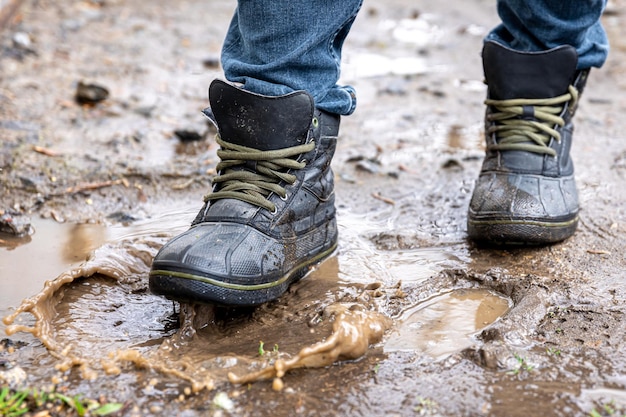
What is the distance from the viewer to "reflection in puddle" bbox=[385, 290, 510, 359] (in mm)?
1779

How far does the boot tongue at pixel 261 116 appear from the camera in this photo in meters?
1.94

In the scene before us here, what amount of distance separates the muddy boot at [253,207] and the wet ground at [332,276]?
123mm

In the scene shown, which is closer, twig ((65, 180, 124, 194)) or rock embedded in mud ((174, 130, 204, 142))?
twig ((65, 180, 124, 194))

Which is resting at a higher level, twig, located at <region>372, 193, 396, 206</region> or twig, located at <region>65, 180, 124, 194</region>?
twig, located at <region>372, 193, 396, 206</region>

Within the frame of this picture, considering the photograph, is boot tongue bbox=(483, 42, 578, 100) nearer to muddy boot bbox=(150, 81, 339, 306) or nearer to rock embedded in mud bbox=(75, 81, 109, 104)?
muddy boot bbox=(150, 81, 339, 306)

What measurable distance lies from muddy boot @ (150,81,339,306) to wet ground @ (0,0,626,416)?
123 millimetres

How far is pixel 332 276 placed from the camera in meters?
2.19

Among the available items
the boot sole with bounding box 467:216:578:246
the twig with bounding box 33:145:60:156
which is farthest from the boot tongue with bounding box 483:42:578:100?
the twig with bounding box 33:145:60:156

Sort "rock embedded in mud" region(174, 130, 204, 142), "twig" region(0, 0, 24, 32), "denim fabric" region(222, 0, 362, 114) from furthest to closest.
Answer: "twig" region(0, 0, 24, 32), "rock embedded in mud" region(174, 130, 204, 142), "denim fabric" region(222, 0, 362, 114)

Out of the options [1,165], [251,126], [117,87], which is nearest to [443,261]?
[251,126]

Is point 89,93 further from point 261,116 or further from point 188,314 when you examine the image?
point 188,314

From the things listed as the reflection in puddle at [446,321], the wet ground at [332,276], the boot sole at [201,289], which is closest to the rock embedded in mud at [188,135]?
the wet ground at [332,276]

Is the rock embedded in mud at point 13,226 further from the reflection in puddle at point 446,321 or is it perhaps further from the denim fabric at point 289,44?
the reflection in puddle at point 446,321

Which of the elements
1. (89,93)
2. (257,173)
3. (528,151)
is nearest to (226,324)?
(257,173)
